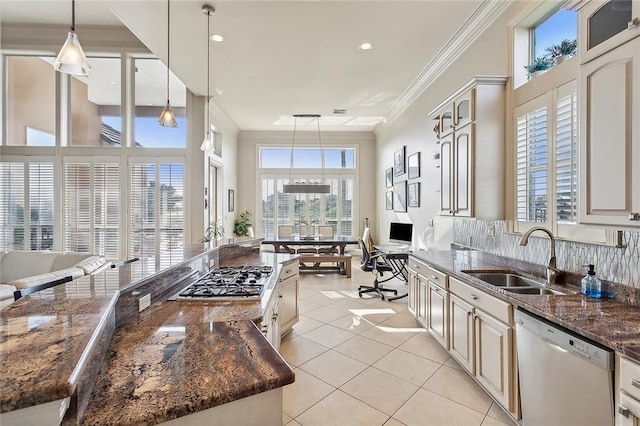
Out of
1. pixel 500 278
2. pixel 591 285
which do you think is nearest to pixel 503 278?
pixel 500 278

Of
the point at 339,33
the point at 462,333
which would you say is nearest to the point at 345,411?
the point at 462,333

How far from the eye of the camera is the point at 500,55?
9.48 feet

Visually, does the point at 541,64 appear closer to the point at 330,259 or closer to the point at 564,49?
the point at 564,49

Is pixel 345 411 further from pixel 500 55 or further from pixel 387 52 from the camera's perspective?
pixel 387 52

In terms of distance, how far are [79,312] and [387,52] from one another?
422cm

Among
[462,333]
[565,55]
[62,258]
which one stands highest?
[565,55]

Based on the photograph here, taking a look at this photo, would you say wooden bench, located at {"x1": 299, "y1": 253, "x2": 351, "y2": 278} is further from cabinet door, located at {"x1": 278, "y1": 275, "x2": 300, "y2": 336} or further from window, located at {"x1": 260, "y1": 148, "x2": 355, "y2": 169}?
window, located at {"x1": 260, "y1": 148, "x2": 355, "y2": 169}

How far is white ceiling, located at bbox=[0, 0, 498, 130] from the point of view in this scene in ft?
10.3

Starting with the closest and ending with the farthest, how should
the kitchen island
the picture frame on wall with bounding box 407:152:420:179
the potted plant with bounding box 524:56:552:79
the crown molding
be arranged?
1. the kitchen island
2. the potted plant with bounding box 524:56:552:79
3. the crown molding
4. the picture frame on wall with bounding box 407:152:420:179

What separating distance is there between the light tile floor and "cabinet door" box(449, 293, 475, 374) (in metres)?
0.21

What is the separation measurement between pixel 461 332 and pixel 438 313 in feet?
1.42

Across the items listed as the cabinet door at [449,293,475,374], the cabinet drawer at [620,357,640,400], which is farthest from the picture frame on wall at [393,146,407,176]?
the cabinet drawer at [620,357,640,400]

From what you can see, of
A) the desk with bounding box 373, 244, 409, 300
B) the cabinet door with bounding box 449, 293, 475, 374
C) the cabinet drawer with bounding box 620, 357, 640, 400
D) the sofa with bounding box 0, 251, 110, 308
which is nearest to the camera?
the cabinet drawer with bounding box 620, 357, 640, 400

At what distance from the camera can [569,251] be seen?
215cm
